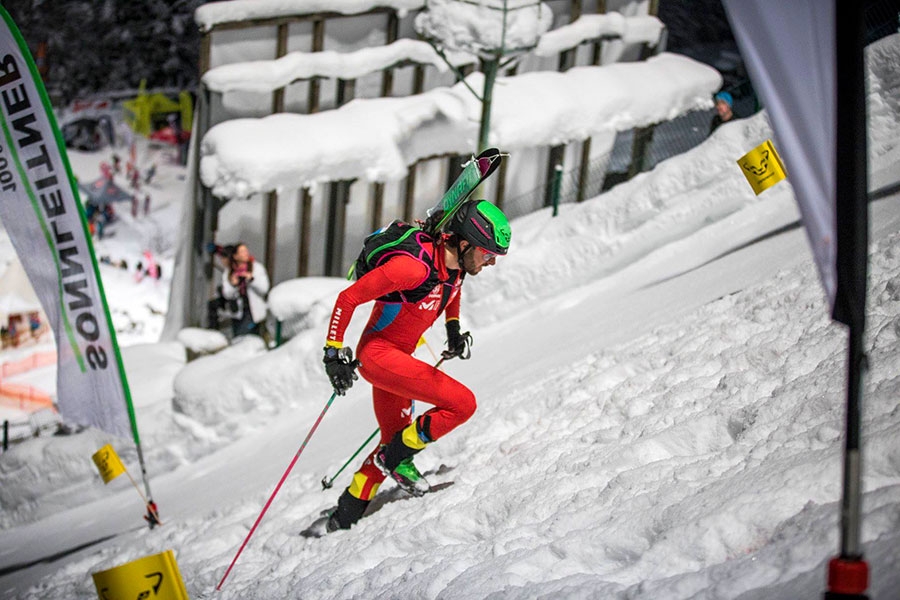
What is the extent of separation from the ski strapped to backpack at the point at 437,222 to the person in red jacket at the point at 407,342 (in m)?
0.02

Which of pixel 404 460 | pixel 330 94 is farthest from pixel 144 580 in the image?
pixel 330 94

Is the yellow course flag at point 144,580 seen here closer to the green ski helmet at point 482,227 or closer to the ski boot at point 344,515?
the ski boot at point 344,515

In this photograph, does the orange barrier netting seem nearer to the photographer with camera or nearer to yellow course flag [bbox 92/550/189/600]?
the photographer with camera

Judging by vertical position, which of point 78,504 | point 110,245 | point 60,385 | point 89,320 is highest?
point 89,320

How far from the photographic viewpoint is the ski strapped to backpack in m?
3.92

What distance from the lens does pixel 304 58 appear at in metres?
10.3

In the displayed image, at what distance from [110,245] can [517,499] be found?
15.6 meters

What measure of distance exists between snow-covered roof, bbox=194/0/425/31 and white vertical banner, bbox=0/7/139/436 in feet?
14.8

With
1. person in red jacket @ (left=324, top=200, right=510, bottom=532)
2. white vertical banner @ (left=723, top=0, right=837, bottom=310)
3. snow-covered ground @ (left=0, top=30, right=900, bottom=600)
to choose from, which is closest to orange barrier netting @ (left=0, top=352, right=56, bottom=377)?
snow-covered ground @ (left=0, top=30, right=900, bottom=600)

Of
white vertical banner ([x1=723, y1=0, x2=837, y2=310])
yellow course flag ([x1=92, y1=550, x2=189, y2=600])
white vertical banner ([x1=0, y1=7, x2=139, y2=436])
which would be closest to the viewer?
white vertical banner ([x1=723, y1=0, x2=837, y2=310])

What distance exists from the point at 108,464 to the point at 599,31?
32.7 feet

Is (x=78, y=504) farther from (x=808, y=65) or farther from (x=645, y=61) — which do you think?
(x=645, y=61)

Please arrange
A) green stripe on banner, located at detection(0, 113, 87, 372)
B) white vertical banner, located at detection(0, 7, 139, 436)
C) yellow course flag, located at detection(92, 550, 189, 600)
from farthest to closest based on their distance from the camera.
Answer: green stripe on banner, located at detection(0, 113, 87, 372)
white vertical banner, located at detection(0, 7, 139, 436)
yellow course flag, located at detection(92, 550, 189, 600)

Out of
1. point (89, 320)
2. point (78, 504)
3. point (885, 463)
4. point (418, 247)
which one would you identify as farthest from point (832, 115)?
point (78, 504)
